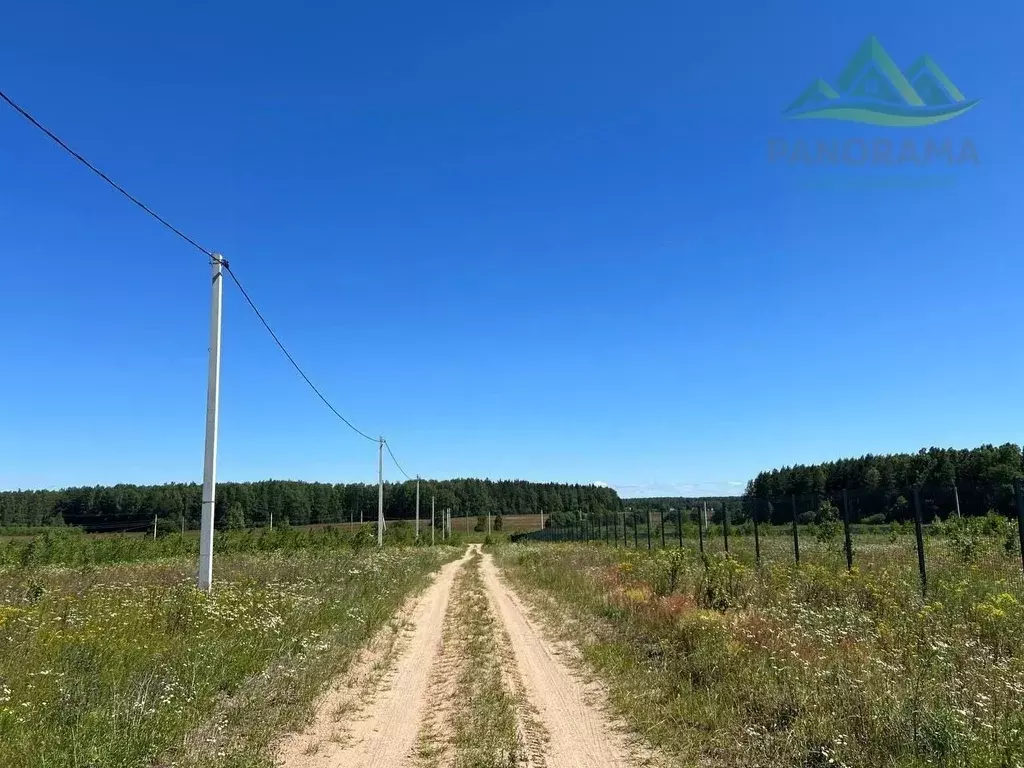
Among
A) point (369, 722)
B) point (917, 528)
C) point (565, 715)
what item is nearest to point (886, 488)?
point (917, 528)

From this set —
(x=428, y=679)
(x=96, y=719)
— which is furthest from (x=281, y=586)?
(x=96, y=719)

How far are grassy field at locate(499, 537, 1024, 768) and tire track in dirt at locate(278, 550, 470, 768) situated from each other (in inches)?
93.2

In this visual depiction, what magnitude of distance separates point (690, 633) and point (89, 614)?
30.8 ft

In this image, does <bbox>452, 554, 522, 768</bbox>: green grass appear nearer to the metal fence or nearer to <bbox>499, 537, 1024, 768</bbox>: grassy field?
<bbox>499, 537, 1024, 768</bbox>: grassy field

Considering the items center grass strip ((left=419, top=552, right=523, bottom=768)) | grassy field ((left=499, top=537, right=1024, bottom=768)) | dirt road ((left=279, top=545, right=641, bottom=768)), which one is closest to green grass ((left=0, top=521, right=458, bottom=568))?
center grass strip ((left=419, top=552, right=523, bottom=768))

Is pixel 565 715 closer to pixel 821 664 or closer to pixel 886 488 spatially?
pixel 821 664

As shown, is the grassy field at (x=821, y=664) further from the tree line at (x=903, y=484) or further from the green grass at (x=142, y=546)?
the green grass at (x=142, y=546)

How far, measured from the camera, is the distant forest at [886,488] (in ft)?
54.3

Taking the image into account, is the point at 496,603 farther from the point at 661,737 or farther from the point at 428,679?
the point at 661,737

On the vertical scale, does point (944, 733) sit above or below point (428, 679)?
above

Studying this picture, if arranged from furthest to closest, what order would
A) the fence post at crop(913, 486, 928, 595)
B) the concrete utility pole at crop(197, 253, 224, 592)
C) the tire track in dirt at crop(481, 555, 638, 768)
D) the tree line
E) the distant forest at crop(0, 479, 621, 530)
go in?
the distant forest at crop(0, 479, 621, 530) < the tree line < the concrete utility pole at crop(197, 253, 224, 592) < the fence post at crop(913, 486, 928, 595) < the tire track in dirt at crop(481, 555, 638, 768)

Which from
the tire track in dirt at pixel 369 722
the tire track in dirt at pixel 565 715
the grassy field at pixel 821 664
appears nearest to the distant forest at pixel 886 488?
the grassy field at pixel 821 664

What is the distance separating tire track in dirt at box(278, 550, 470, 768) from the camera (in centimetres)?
558

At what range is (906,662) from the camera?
7.10 m
